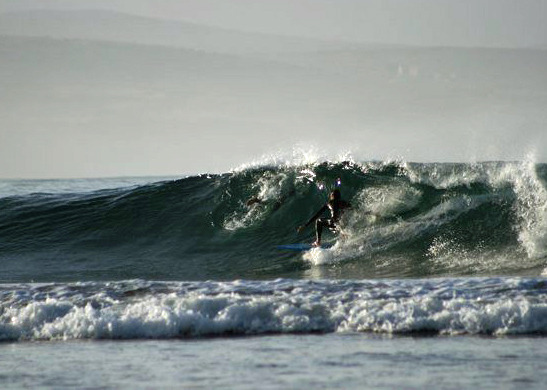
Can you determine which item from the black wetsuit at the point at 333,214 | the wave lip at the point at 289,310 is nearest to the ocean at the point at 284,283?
the wave lip at the point at 289,310

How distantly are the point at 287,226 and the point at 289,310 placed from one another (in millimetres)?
10052

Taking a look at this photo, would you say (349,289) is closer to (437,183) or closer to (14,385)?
(14,385)

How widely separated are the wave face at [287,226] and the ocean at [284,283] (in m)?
0.05

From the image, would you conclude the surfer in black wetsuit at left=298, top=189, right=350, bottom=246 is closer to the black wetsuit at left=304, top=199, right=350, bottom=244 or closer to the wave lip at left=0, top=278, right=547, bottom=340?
the black wetsuit at left=304, top=199, right=350, bottom=244

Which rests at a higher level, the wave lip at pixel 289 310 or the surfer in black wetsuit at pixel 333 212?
the surfer in black wetsuit at pixel 333 212

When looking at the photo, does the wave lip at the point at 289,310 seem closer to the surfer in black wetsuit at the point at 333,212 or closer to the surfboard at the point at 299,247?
the surfboard at the point at 299,247

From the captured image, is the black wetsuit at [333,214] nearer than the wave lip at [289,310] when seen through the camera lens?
No

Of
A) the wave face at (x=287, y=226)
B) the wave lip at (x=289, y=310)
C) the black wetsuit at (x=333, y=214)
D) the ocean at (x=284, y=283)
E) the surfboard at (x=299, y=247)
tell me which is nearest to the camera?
the ocean at (x=284, y=283)

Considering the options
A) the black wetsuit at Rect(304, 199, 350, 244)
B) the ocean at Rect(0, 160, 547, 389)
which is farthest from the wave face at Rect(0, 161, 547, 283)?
the black wetsuit at Rect(304, 199, 350, 244)

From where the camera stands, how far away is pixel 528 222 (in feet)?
59.2

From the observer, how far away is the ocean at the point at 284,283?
8461 mm

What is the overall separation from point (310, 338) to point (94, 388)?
284 cm

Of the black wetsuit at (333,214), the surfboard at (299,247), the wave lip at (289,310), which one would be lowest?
the wave lip at (289,310)

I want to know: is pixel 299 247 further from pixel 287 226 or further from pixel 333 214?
pixel 287 226
